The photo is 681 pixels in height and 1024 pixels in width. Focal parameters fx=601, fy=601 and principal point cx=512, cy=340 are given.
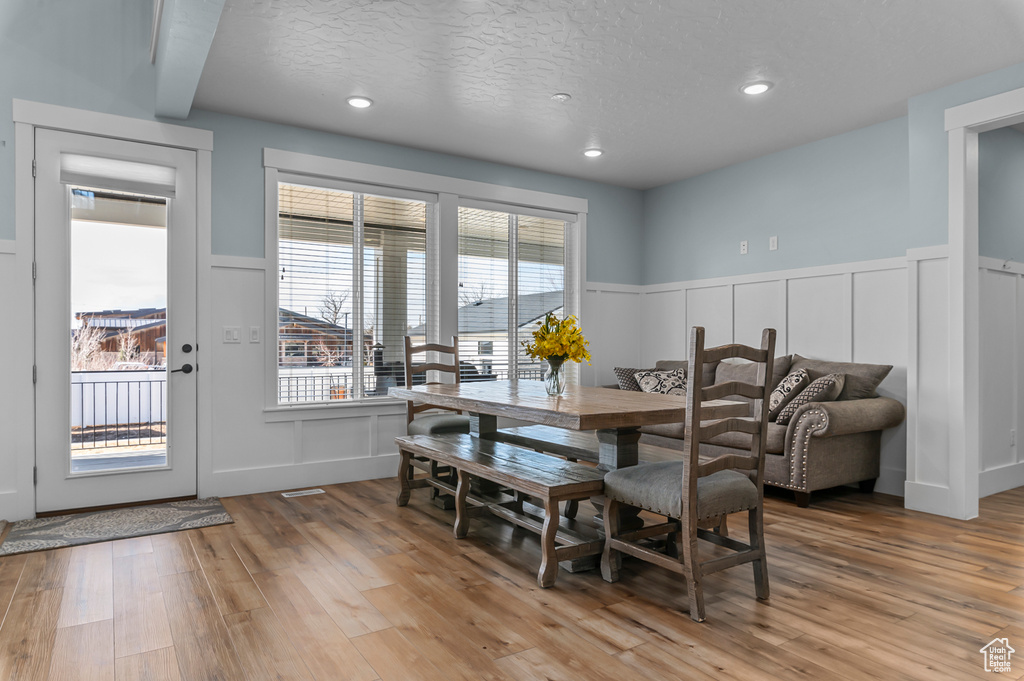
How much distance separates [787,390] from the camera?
4.15 m

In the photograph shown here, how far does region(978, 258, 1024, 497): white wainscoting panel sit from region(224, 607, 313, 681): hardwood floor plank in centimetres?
443

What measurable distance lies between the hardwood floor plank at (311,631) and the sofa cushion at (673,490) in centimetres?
115

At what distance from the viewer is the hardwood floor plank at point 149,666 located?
1853 millimetres

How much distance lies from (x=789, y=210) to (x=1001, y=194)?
1.38 meters

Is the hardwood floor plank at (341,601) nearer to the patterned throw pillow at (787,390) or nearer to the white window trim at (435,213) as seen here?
the white window trim at (435,213)

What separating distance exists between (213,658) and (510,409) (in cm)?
144

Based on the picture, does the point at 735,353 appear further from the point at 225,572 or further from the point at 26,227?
the point at 26,227

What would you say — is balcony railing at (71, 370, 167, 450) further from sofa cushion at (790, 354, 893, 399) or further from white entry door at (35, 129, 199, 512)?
sofa cushion at (790, 354, 893, 399)

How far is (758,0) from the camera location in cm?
278

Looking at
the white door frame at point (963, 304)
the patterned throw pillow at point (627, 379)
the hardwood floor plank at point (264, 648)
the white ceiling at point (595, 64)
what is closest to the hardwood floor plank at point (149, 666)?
the hardwood floor plank at point (264, 648)

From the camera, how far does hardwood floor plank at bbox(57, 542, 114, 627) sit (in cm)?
229

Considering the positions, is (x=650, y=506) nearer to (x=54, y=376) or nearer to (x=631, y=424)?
(x=631, y=424)

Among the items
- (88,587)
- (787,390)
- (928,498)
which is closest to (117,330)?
(88,587)

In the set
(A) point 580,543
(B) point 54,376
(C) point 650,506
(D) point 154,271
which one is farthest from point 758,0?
(B) point 54,376
